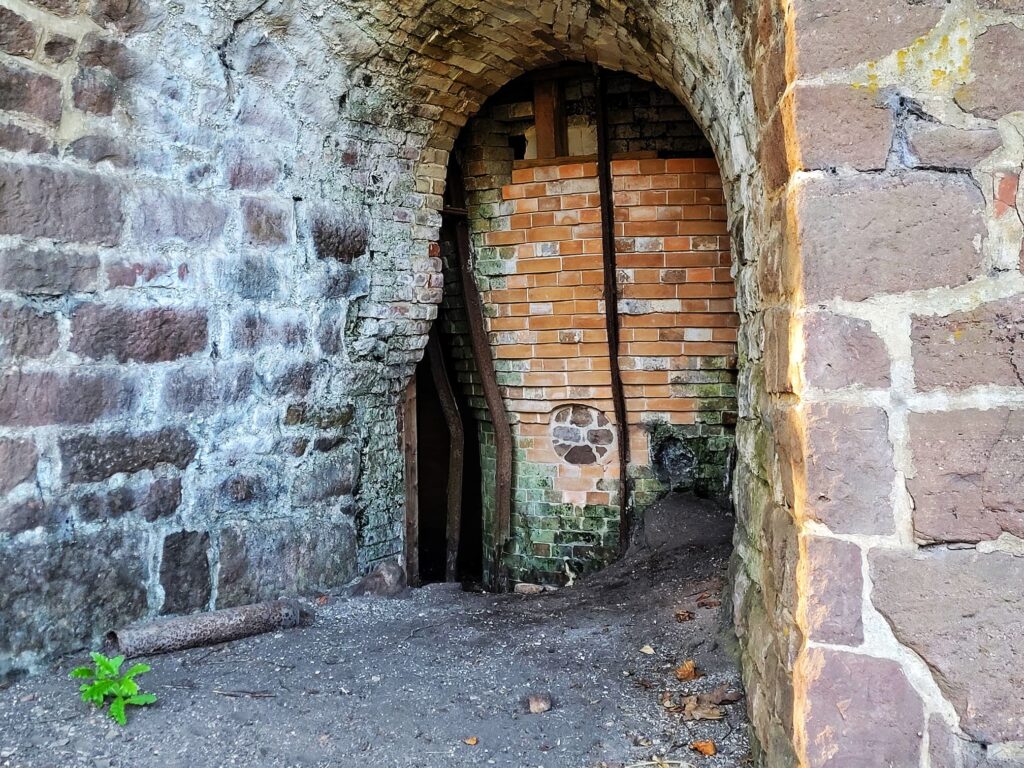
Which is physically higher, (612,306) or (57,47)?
(57,47)

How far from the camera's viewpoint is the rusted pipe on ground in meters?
2.96

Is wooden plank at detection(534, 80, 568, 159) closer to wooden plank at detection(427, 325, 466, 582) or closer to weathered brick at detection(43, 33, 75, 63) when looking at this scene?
wooden plank at detection(427, 325, 466, 582)

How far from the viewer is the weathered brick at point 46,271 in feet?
9.05

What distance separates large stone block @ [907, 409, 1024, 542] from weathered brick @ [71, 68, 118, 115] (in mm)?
2742

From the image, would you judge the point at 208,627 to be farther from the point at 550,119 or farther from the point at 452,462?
the point at 550,119

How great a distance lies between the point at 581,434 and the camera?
5.07 m

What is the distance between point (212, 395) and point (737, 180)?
82.2 inches

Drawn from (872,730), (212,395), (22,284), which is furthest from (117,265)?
(872,730)

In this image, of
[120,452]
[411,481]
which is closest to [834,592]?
[120,452]

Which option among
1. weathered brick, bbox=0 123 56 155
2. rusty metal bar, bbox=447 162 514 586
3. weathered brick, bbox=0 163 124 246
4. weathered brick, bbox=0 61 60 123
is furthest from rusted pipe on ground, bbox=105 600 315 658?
rusty metal bar, bbox=447 162 514 586

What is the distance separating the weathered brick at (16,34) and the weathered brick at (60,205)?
0.36 meters

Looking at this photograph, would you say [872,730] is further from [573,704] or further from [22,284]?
[22,284]

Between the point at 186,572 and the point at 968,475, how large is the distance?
2.71 metres

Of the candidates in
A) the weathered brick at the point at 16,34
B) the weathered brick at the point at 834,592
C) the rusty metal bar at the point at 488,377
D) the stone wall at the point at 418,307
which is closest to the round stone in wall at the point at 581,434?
the rusty metal bar at the point at 488,377
